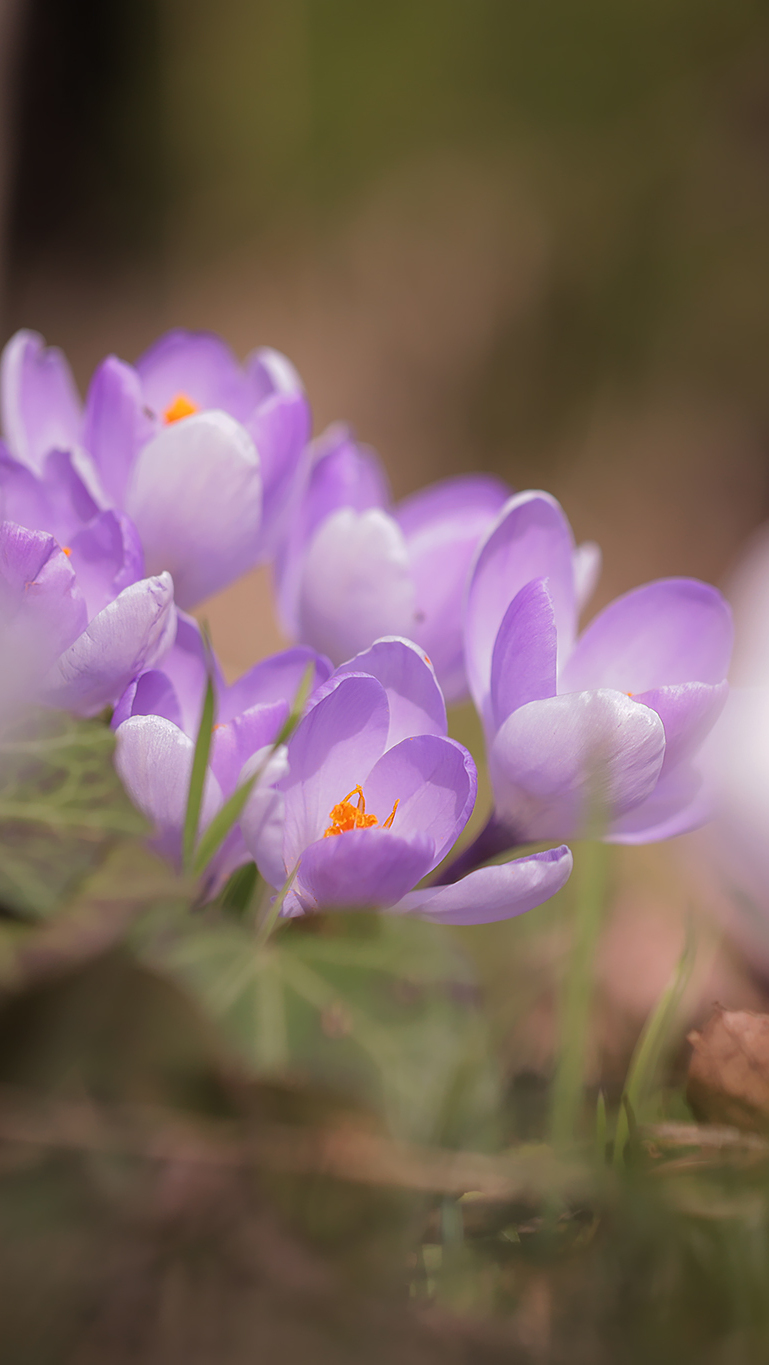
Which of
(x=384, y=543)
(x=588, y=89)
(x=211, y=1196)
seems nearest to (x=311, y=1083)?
(x=211, y=1196)

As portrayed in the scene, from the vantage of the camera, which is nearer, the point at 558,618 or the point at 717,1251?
the point at 717,1251

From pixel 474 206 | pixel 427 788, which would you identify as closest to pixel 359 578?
pixel 427 788

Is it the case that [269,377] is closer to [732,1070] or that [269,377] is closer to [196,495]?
[196,495]

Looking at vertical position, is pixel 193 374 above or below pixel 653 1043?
above

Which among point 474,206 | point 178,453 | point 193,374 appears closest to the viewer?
point 178,453

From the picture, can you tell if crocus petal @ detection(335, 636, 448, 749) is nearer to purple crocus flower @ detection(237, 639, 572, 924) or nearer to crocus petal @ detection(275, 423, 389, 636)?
purple crocus flower @ detection(237, 639, 572, 924)

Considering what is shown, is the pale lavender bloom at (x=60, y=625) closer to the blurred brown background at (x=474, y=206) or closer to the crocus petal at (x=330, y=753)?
the crocus petal at (x=330, y=753)

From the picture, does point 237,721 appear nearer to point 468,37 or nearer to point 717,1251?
point 717,1251
